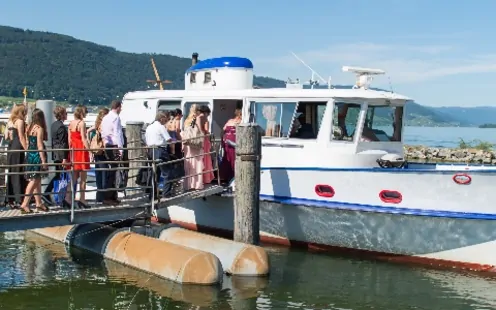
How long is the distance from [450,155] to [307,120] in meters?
39.8

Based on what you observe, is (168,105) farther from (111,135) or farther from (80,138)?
(80,138)

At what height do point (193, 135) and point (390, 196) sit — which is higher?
point (193, 135)

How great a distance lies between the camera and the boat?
11.1m

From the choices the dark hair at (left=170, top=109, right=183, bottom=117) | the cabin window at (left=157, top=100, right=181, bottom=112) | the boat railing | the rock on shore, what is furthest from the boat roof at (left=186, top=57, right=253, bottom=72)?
the rock on shore

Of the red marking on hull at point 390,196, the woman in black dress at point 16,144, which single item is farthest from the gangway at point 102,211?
the red marking on hull at point 390,196

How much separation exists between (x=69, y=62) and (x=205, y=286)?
198 m

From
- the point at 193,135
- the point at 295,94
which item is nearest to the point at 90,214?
the point at 193,135

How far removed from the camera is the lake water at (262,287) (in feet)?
31.2

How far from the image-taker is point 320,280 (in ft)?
35.5

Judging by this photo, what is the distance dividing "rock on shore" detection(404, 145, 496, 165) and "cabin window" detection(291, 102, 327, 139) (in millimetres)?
36229

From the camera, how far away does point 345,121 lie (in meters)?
12.5

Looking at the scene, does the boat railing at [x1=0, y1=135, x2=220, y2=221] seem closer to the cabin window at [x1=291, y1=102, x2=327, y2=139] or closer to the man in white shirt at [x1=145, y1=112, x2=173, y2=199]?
the man in white shirt at [x1=145, y1=112, x2=173, y2=199]

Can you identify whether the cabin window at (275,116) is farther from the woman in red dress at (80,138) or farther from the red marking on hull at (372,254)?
the woman in red dress at (80,138)

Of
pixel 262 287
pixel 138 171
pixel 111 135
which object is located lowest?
pixel 262 287
